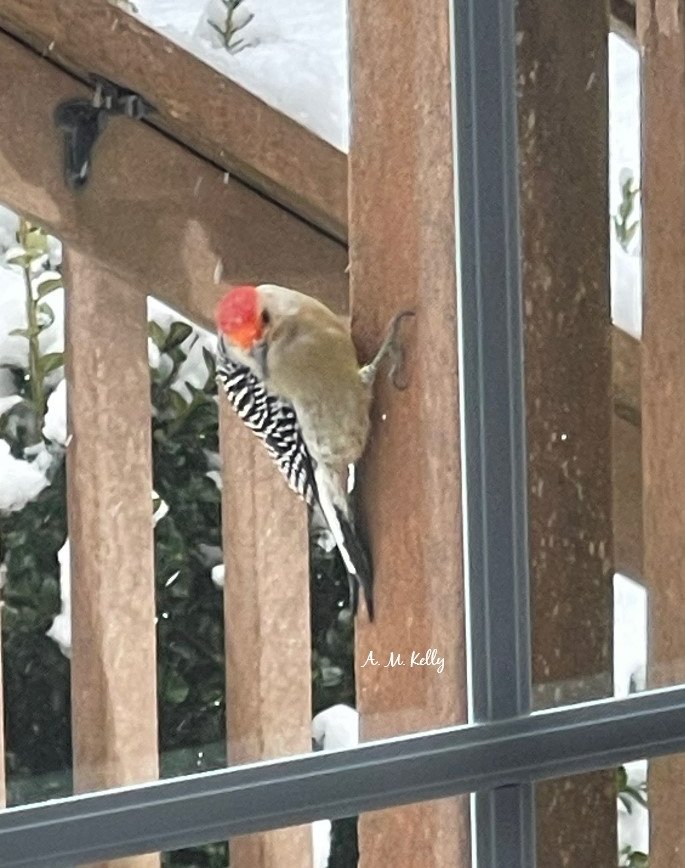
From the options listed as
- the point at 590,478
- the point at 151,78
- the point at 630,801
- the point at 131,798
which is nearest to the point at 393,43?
the point at 151,78

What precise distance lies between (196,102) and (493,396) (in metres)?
0.35

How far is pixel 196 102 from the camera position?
47.9 inches

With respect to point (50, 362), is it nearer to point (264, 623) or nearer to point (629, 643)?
point (264, 623)

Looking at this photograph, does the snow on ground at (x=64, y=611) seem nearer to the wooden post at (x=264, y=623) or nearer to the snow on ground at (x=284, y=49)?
the wooden post at (x=264, y=623)

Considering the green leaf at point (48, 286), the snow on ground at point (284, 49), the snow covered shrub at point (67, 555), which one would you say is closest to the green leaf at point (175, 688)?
the snow covered shrub at point (67, 555)

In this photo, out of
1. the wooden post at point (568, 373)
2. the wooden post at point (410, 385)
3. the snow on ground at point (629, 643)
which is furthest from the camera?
the snow on ground at point (629, 643)

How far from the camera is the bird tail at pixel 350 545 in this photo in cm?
129

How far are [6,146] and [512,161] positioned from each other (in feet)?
1.39

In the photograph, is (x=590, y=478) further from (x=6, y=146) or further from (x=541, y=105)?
(x=6, y=146)

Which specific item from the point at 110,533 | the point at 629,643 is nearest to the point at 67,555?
the point at 110,533

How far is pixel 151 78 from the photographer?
120 cm

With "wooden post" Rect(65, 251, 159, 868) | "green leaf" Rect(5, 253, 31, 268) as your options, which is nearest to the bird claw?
"wooden post" Rect(65, 251, 159, 868)

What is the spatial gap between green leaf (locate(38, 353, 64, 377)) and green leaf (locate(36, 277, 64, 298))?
0.16ft

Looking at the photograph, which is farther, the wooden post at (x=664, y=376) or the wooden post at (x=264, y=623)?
the wooden post at (x=664, y=376)
